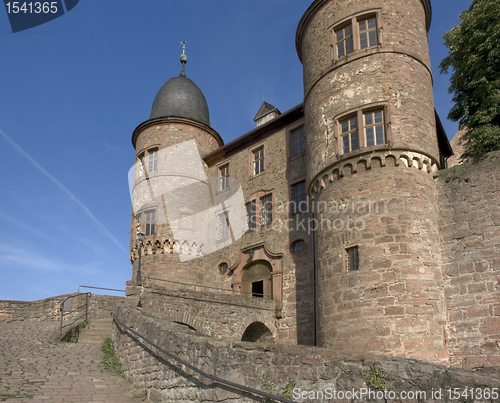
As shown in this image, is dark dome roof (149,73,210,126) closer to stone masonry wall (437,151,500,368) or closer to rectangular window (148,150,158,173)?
rectangular window (148,150,158,173)

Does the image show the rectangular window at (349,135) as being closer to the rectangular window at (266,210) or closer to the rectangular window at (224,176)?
the rectangular window at (266,210)

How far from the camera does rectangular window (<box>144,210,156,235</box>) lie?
23.6 metres

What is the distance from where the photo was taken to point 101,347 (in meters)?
13.0

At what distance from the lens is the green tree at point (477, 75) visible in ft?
52.2

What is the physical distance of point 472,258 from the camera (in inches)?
531

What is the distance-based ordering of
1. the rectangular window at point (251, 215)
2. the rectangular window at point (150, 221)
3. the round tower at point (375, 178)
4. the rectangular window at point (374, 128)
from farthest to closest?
the rectangular window at point (150, 221) < the rectangular window at point (251, 215) < the rectangular window at point (374, 128) < the round tower at point (375, 178)

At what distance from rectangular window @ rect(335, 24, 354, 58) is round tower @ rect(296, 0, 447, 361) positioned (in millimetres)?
45

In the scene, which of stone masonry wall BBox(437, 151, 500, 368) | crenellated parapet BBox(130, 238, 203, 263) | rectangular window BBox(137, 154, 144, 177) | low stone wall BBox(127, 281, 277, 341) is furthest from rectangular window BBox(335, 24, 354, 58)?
rectangular window BBox(137, 154, 144, 177)

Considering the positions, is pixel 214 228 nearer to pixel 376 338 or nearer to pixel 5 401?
pixel 376 338

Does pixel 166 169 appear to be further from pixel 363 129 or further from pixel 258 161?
pixel 363 129

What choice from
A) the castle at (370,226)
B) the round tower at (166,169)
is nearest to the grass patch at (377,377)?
the castle at (370,226)

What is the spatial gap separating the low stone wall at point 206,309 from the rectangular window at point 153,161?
10.1 m

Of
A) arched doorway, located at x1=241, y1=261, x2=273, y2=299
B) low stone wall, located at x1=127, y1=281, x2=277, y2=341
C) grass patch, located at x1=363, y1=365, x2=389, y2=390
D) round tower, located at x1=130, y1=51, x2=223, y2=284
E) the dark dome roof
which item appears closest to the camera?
grass patch, located at x1=363, y1=365, x2=389, y2=390

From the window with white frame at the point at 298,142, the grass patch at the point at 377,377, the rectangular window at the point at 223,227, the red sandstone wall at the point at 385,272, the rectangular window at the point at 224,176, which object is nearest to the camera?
the grass patch at the point at 377,377
